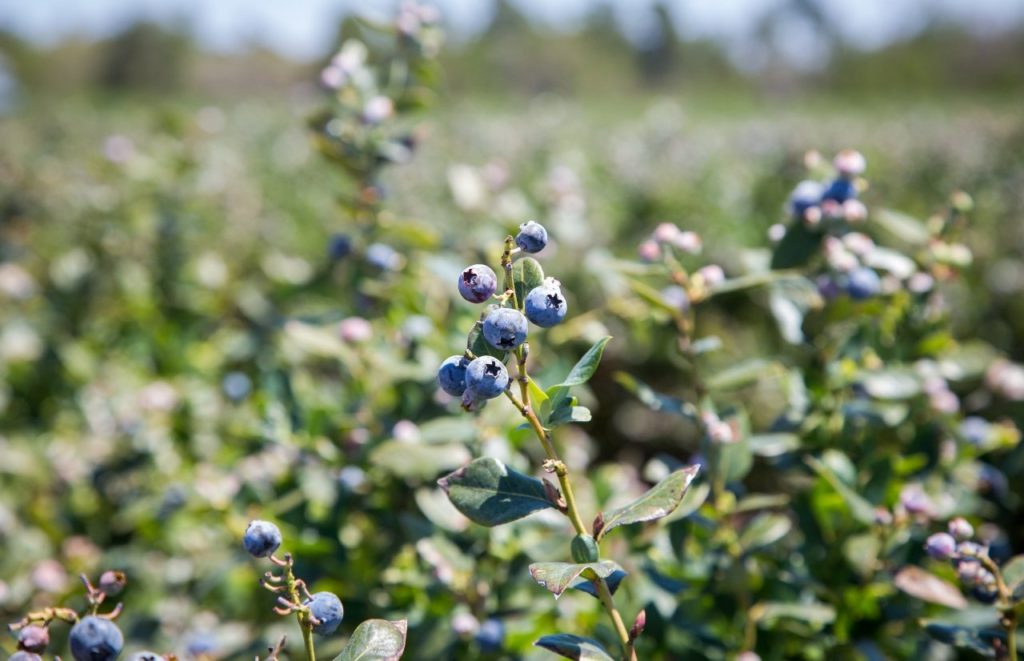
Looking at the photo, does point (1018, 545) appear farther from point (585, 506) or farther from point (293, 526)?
point (293, 526)

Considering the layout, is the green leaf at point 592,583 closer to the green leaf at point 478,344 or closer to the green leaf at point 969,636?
the green leaf at point 478,344

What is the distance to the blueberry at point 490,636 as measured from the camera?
3.03 feet

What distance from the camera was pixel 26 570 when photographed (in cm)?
148

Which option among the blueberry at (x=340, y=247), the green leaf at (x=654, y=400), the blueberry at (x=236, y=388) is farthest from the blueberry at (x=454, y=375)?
the blueberry at (x=236, y=388)

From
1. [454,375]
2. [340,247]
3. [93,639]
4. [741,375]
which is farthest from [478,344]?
[340,247]

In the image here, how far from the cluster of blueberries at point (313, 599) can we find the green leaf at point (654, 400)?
410 millimetres

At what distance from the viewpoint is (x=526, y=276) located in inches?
25.9

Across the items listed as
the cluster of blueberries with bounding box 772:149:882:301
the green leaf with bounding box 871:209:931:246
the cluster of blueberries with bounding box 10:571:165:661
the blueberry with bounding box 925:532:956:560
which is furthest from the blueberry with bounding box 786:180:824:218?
the cluster of blueberries with bounding box 10:571:165:661

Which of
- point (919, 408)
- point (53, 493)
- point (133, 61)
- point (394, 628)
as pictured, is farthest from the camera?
point (133, 61)

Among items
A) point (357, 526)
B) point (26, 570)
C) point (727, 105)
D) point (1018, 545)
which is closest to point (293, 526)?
point (357, 526)

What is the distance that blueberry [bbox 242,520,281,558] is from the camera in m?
0.67

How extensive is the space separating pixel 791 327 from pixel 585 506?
372 millimetres

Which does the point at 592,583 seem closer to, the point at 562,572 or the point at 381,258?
the point at 562,572

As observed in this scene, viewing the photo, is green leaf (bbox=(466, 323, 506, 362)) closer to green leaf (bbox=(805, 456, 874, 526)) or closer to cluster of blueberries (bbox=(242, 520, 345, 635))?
cluster of blueberries (bbox=(242, 520, 345, 635))
